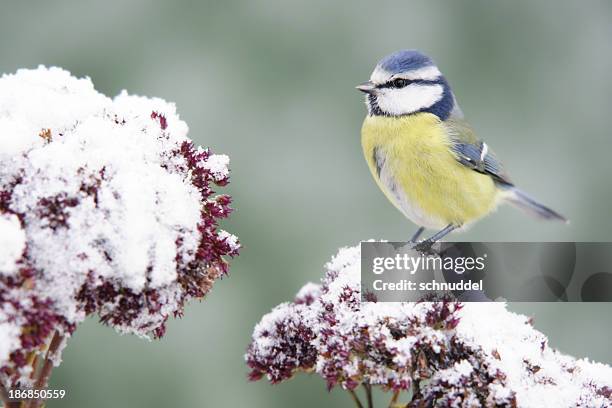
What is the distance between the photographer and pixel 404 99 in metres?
2.07

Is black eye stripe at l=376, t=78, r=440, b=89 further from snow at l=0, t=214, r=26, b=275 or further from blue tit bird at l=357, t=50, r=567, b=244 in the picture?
snow at l=0, t=214, r=26, b=275

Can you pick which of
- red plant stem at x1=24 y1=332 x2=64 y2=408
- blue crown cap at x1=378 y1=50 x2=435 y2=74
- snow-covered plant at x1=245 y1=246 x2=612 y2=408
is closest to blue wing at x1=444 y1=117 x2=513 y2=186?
blue crown cap at x1=378 y1=50 x2=435 y2=74

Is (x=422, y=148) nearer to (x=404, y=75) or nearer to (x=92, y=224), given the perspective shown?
(x=404, y=75)

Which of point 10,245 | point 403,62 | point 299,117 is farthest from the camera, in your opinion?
point 299,117

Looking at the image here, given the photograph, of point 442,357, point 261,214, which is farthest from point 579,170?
point 442,357

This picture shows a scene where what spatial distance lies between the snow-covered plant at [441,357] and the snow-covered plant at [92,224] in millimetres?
227

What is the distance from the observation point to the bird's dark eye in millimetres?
2023

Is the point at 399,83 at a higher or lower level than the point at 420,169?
higher

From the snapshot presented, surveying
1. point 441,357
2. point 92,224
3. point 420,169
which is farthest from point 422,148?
point 92,224

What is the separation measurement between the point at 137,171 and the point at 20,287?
249mm

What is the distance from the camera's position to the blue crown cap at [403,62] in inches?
78.4

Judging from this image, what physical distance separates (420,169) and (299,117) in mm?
1557

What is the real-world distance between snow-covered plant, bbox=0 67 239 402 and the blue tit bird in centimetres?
90

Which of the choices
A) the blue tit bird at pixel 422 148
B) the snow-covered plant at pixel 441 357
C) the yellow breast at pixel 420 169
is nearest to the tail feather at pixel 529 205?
the blue tit bird at pixel 422 148
